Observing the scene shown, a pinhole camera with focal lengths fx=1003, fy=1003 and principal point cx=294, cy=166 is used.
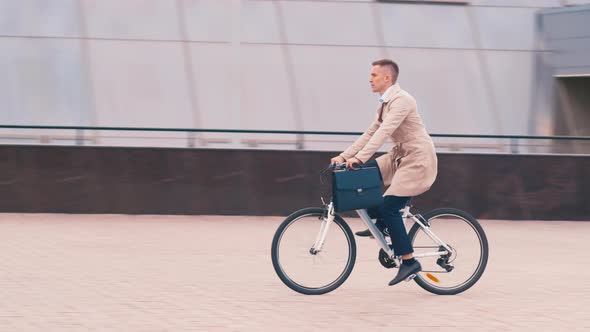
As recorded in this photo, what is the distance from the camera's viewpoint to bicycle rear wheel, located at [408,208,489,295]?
7762 millimetres

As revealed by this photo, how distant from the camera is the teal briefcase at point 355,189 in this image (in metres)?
7.40

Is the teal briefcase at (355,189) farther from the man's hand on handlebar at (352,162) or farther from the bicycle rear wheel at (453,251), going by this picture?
the bicycle rear wheel at (453,251)

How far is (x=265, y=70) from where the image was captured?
19062 mm

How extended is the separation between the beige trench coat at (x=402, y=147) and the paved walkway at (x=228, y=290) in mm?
882

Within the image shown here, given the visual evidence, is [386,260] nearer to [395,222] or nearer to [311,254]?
[395,222]

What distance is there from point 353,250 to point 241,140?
23.1 feet

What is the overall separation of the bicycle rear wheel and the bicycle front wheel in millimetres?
575

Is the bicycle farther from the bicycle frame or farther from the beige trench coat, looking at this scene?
the beige trench coat

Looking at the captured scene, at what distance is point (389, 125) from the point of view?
293 inches

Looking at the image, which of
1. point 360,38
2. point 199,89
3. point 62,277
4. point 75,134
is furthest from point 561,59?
point 62,277

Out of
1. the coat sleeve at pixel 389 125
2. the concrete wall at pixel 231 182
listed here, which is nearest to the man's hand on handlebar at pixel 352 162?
the coat sleeve at pixel 389 125

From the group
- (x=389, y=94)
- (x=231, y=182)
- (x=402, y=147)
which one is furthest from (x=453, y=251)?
(x=231, y=182)

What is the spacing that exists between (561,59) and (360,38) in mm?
4042

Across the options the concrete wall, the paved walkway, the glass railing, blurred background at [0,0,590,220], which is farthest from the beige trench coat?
blurred background at [0,0,590,220]
